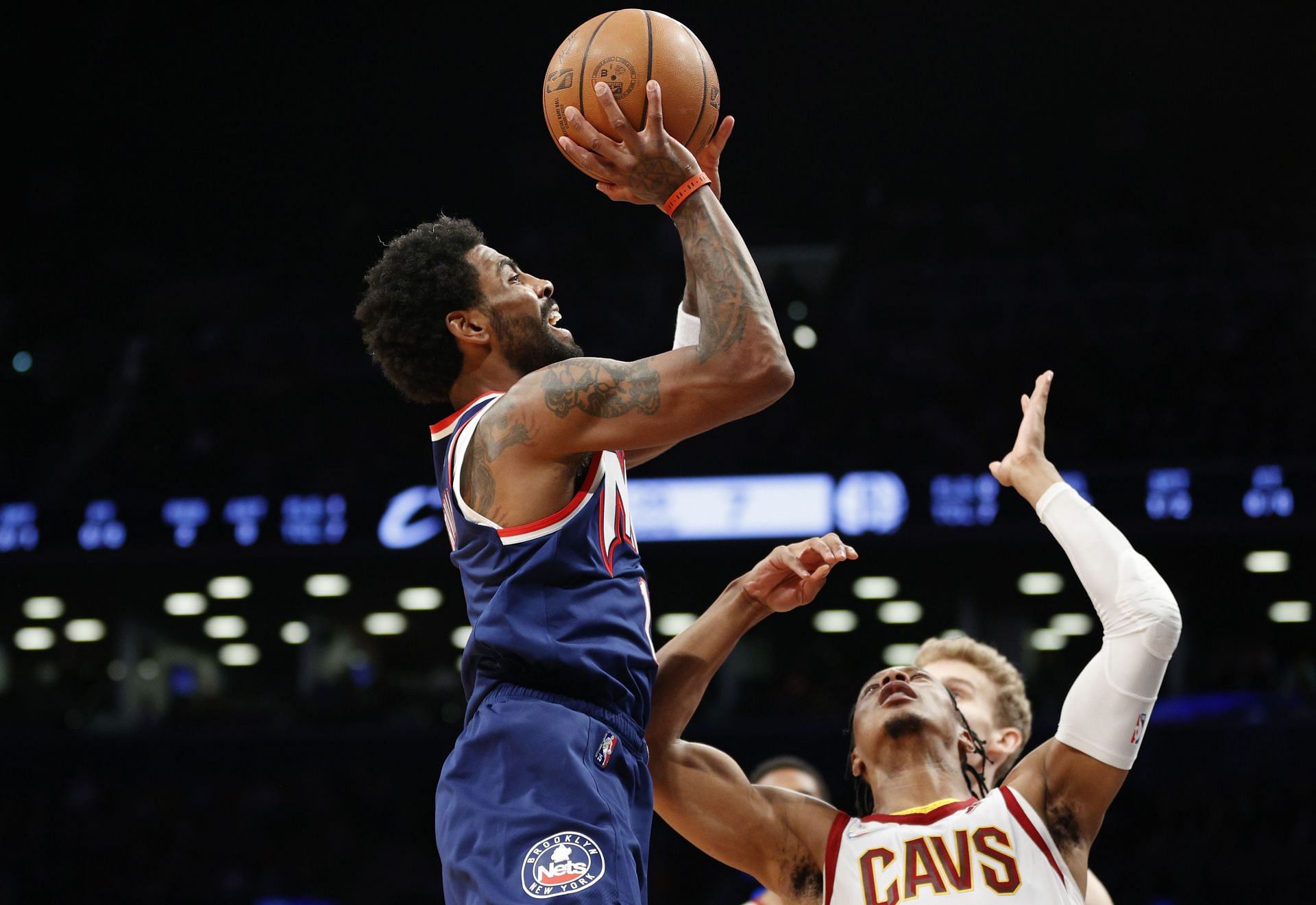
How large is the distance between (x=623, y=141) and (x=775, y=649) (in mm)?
13031

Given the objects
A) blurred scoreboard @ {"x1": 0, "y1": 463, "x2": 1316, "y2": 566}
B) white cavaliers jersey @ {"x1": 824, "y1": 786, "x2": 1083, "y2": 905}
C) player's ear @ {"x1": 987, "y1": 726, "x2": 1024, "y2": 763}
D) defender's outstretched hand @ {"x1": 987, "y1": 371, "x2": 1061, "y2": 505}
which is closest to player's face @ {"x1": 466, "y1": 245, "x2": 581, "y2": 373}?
defender's outstretched hand @ {"x1": 987, "y1": 371, "x2": 1061, "y2": 505}

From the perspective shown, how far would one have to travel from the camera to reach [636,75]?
278 cm

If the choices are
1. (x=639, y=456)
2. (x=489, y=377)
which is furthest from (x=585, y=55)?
(x=639, y=456)

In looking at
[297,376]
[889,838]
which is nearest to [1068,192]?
[297,376]

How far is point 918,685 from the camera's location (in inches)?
140

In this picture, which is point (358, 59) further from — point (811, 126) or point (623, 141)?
point (623, 141)

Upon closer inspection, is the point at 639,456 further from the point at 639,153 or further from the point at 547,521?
the point at 639,153

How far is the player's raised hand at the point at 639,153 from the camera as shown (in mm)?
2648

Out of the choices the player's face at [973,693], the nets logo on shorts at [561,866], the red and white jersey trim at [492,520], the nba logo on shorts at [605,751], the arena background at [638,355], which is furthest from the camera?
the arena background at [638,355]

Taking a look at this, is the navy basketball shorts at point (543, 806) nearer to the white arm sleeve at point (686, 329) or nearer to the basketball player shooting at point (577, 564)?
the basketball player shooting at point (577, 564)

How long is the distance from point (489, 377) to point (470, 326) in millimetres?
115

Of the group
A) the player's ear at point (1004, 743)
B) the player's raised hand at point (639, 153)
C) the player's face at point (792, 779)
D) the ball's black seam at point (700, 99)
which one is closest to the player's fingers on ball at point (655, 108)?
the player's raised hand at point (639, 153)

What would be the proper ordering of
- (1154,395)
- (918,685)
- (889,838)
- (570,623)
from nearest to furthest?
(570,623) → (889,838) → (918,685) → (1154,395)

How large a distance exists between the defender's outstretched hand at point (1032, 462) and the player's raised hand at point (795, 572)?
0.47 m
